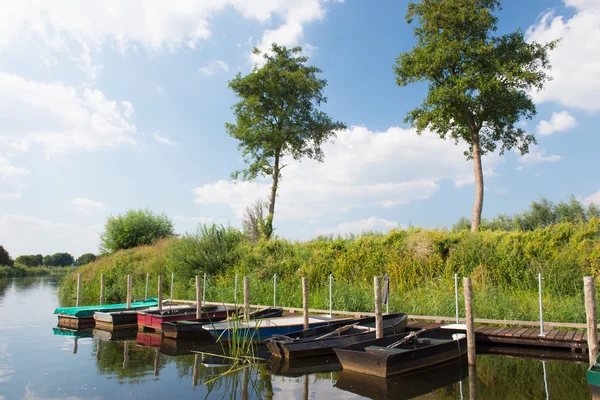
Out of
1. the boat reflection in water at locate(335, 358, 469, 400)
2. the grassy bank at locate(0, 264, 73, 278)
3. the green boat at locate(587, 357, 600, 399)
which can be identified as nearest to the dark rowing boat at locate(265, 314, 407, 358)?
the boat reflection in water at locate(335, 358, 469, 400)

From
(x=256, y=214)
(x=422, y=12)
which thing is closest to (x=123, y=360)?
(x=256, y=214)

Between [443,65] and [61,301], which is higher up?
[443,65]

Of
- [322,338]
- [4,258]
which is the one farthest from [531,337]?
[4,258]

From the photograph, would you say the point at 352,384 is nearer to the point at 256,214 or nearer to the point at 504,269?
the point at 504,269

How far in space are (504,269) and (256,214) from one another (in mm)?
17223

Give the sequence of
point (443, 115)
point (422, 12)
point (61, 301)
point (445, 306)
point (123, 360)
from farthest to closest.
A: point (61, 301) → point (422, 12) → point (443, 115) → point (445, 306) → point (123, 360)

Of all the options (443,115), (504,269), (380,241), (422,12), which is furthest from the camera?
(422,12)

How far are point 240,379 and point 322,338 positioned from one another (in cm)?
232

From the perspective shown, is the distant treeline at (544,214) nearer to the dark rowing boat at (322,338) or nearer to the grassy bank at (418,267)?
the grassy bank at (418,267)

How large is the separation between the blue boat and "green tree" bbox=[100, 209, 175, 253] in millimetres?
23574

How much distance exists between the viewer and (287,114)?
96.2ft

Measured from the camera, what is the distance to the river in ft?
26.9

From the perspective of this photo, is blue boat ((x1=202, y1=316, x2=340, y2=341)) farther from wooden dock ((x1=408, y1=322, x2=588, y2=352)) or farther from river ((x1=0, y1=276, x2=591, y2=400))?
wooden dock ((x1=408, y1=322, x2=588, y2=352))

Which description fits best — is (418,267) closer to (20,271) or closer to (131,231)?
(131,231)
